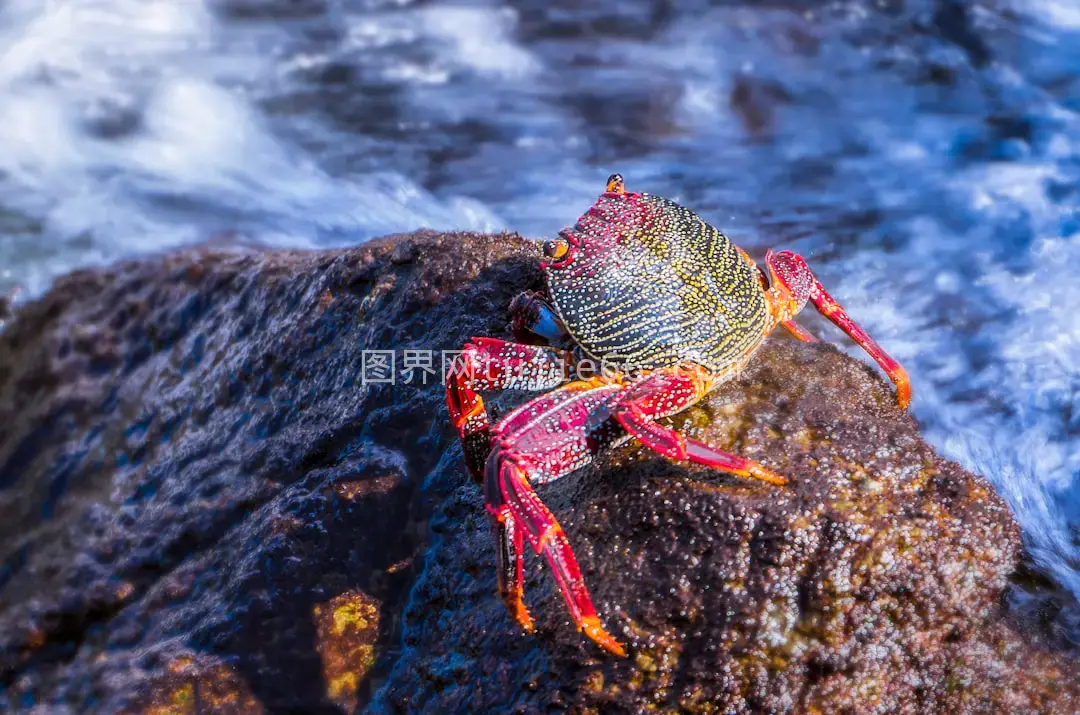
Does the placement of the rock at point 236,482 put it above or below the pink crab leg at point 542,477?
below

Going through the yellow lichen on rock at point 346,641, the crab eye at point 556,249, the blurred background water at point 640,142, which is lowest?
the yellow lichen on rock at point 346,641

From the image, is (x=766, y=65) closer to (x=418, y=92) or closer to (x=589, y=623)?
(x=418, y=92)

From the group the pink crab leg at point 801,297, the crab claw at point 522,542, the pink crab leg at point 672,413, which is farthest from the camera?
the pink crab leg at point 801,297

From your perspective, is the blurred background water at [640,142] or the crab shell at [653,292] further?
the blurred background water at [640,142]

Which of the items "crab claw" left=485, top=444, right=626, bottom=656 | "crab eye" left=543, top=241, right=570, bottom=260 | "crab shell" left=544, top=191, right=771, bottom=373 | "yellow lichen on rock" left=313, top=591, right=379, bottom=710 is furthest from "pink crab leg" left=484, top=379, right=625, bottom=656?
"yellow lichen on rock" left=313, top=591, right=379, bottom=710

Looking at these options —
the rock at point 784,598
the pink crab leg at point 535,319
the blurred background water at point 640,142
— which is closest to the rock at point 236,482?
the pink crab leg at point 535,319

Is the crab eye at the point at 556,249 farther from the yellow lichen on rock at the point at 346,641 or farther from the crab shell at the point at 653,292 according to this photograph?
the yellow lichen on rock at the point at 346,641

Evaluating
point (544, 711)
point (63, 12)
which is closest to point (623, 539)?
point (544, 711)
